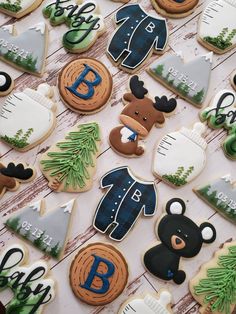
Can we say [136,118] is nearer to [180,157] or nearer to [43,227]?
[180,157]

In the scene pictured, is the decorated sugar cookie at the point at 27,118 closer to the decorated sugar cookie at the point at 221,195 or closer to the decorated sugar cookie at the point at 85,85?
the decorated sugar cookie at the point at 85,85

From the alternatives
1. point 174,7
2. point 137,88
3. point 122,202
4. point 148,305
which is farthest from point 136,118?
point 148,305

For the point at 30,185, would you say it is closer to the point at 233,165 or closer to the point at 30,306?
the point at 30,306

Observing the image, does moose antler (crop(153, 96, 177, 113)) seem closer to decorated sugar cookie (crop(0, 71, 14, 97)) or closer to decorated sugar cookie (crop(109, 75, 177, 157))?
decorated sugar cookie (crop(109, 75, 177, 157))

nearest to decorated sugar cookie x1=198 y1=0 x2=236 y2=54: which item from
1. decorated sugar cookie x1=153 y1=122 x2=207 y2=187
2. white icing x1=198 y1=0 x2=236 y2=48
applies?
A: white icing x1=198 y1=0 x2=236 y2=48

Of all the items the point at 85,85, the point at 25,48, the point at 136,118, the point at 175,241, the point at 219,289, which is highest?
the point at 25,48

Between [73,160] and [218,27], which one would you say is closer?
[73,160]
